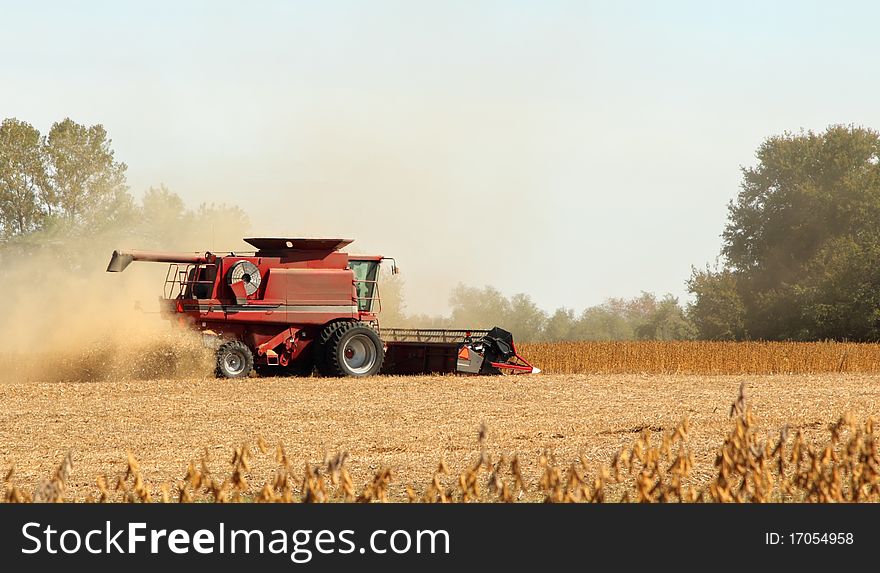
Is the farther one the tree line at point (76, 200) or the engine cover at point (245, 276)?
the tree line at point (76, 200)

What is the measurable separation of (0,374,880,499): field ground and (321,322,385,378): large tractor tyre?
735mm

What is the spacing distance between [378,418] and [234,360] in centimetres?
608

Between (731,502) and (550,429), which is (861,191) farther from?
(731,502)

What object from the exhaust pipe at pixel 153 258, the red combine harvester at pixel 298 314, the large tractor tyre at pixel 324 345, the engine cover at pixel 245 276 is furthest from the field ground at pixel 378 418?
the exhaust pipe at pixel 153 258

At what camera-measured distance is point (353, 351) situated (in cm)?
2172

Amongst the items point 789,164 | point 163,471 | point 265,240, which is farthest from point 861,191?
point 163,471

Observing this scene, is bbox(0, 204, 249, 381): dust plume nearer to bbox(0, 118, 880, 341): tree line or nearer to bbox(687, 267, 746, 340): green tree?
bbox(0, 118, 880, 341): tree line

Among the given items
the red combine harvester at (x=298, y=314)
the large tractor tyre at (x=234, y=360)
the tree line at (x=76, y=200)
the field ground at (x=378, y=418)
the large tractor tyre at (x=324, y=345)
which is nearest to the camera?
the field ground at (x=378, y=418)

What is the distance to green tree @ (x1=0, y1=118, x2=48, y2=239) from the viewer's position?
1799 inches

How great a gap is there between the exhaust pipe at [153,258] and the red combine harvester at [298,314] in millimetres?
18

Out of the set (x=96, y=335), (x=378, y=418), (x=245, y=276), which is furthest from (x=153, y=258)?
(x=378, y=418)

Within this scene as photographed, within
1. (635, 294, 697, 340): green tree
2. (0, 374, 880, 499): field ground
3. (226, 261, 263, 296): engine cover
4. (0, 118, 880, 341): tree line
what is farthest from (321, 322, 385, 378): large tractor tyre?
(635, 294, 697, 340): green tree

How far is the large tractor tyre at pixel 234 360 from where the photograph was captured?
20203 millimetres

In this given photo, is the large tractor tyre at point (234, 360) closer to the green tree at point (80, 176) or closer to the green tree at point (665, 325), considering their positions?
the green tree at point (80, 176)
